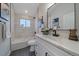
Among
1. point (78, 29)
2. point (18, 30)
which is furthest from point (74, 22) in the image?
point (18, 30)

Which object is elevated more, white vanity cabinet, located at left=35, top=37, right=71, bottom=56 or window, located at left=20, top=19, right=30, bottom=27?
window, located at left=20, top=19, right=30, bottom=27

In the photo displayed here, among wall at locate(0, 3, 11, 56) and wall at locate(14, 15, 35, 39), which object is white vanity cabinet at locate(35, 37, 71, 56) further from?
wall at locate(14, 15, 35, 39)

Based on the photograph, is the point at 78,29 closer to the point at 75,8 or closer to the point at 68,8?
the point at 75,8

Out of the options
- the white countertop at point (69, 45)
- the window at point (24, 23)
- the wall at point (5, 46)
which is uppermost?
the window at point (24, 23)

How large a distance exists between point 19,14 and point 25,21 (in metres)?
0.60

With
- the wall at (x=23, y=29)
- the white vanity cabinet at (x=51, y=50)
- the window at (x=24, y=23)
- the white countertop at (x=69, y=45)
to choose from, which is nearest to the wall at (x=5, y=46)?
the white vanity cabinet at (x=51, y=50)

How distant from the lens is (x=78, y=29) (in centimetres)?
125

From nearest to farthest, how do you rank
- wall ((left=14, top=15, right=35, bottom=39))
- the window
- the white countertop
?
the white countertop < wall ((left=14, top=15, right=35, bottom=39)) < the window

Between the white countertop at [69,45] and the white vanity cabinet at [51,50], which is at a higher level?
the white countertop at [69,45]

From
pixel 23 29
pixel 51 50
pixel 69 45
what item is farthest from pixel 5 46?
pixel 23 29

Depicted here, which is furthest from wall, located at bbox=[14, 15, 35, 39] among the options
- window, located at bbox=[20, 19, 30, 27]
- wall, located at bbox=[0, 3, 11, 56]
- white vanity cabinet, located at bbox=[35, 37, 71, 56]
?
white vanity cabinet, located at bbox=[35, 37, 71, 56]

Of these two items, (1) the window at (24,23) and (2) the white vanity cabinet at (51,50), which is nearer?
(2) the white vanity cabinet at (51,50)

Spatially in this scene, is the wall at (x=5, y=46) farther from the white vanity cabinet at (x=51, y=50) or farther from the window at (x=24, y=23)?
the window at (x=24, y=23)

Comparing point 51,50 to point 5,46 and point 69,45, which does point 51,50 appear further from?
point 5,46
